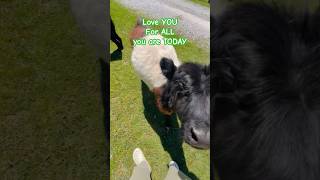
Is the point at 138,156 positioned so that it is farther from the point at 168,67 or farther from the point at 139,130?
the point at 168,67

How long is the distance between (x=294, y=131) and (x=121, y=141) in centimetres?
71

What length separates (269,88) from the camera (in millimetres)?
1577

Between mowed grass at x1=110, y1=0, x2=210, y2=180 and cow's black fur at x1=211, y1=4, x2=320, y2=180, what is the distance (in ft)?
0.57

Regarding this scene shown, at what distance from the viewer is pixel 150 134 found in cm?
188

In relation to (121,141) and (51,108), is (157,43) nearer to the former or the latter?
(121,141)

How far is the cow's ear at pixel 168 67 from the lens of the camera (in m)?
1.79

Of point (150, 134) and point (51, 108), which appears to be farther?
point (51, 108)

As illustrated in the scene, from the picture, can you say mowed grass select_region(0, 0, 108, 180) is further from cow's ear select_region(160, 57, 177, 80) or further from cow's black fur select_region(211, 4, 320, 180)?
cow's black fur select_region(211, 4, 320, 180)

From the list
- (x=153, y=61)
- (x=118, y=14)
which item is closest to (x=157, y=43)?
(x=153, y=61)

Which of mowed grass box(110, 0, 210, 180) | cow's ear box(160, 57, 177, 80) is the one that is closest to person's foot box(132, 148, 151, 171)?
mowed grass box(110, 0, 210, 180)

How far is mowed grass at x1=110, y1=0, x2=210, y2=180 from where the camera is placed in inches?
71.4

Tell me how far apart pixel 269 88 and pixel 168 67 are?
422 mm

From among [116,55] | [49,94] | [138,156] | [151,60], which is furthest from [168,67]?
[49,94]

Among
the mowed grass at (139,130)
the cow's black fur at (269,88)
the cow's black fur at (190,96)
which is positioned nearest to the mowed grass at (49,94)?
the mowed grass at (139,130)
